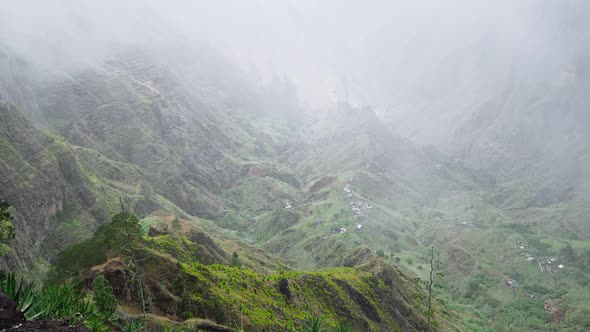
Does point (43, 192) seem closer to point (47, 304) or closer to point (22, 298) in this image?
point (47, 304)

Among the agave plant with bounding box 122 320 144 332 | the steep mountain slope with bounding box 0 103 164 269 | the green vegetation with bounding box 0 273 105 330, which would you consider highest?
the green vegetation with bounding box 0 273 105 330

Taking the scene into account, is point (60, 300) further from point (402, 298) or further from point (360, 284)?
point (402, 298)

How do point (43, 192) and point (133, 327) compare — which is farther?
point (43, 192)

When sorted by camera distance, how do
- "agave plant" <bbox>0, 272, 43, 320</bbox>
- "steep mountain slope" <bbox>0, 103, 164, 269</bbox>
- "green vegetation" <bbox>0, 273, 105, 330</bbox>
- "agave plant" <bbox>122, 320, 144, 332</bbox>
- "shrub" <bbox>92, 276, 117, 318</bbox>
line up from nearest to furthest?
"agave plant" <bbox>0, 272, 43, 320</bbox>
"green vegetation" <bbox>0, 273, 105, 330</bbox>
"agave plant" <bbox>122, 320, 144, 332</bbox>
"shrub" <bbox>92, 276, 117, 318</bbox>
"steep mountain slope" <bbox>0, 103, 164, 269</bbox>

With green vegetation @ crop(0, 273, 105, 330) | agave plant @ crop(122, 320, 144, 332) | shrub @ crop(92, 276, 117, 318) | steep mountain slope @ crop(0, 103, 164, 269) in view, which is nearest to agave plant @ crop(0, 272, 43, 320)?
green vegetation @ crop(0, 273, 105, 330)

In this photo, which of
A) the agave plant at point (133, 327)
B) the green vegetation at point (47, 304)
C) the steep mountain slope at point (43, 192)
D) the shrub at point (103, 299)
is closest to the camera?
the green vegetation at point (47, 304)

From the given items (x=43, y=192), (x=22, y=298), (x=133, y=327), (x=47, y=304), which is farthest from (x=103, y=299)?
(x=43, y=192)

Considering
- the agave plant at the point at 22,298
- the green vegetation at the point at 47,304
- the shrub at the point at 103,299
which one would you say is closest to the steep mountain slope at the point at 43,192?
the shrub at the point at 103,299

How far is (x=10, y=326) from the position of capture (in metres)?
24.2

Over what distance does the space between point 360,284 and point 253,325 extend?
63360mm

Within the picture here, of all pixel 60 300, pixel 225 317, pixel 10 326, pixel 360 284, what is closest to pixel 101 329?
pixel 60 300

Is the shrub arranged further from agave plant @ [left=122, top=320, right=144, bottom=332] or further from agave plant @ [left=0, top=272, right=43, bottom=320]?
agave plant @ [left=0, top=272, right=43, bottom=320]

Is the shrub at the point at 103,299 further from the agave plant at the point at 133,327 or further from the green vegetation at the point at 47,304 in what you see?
the green vegetation at the point at 47,304

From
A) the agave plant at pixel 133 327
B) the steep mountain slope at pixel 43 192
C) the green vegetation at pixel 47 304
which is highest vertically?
the green vegetation at pixel 47 304
